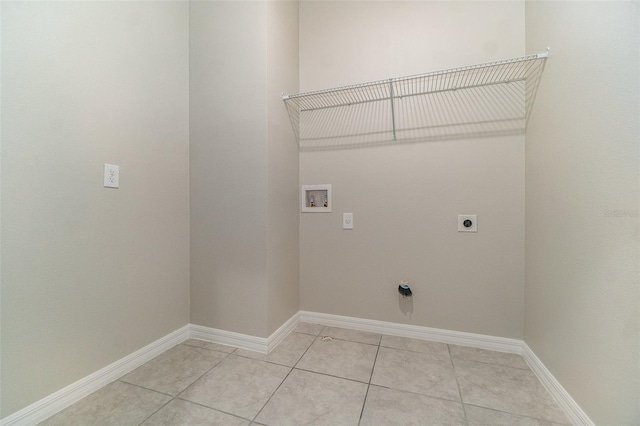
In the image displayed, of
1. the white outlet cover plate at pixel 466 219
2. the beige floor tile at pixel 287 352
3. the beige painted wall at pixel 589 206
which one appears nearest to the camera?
the beige painted wall at pixel 589 206

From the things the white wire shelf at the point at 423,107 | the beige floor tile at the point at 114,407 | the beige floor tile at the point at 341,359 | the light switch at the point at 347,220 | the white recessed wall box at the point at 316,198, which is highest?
the white wire shelf at the point at 423,107

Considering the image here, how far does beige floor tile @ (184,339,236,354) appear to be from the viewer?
60.7 inches

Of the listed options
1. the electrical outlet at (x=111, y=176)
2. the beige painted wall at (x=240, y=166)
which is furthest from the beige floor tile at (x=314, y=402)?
the electrical outlet at (x=111, y=176)

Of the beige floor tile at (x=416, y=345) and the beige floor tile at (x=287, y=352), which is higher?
the beige floor tile at (x=416, y=345)

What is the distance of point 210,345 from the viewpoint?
159cm

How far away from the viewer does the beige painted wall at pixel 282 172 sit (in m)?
1.55

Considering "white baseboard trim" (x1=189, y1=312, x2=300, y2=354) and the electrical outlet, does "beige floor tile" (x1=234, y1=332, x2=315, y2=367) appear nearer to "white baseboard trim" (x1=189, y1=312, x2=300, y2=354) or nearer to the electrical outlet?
"white baseboard trim" (x1=189, y1=312, x2=300, y2=354)

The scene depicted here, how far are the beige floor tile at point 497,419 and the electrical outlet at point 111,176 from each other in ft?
6.54

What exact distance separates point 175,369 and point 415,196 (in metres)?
1.79

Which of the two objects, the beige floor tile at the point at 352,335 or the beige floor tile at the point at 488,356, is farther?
the beige floor tile at the point at 352,335

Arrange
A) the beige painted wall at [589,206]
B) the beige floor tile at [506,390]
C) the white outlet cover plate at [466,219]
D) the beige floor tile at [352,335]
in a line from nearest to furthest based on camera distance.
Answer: the beige painted wall at [589,206]
the beige floor tile at [506,390]
the white outlet cover plate at [466,219]
the beige floor tile at [352,335]

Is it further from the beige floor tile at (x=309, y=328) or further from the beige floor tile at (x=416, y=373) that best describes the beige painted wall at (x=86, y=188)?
the beige floor tile at (x=416, y=373)

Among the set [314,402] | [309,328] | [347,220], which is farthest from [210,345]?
[347,220]

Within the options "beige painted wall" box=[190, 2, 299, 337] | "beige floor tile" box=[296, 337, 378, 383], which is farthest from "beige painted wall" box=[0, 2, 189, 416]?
"beige floor tile" box=[296, 337, 378, 383]
